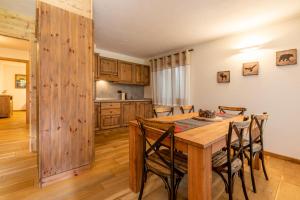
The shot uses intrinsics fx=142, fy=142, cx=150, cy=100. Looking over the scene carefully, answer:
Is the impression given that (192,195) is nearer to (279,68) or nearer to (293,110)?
(293,110)

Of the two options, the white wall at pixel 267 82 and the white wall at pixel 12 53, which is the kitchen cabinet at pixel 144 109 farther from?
the white wall at pixel 12 53

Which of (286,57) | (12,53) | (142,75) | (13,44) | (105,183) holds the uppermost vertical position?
(13,44)

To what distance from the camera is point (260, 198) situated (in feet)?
5.09

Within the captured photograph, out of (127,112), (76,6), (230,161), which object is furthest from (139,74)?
(230,161)

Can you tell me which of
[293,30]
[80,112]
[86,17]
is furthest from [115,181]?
[293,30]

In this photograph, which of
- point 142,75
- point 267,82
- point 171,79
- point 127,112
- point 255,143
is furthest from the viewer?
point 142,75

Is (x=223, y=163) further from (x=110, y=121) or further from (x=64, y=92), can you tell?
(x=110, y=121)

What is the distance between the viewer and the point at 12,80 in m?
7.42

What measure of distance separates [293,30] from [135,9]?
2.68 metres

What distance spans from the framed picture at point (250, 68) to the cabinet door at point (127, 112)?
3044 mm

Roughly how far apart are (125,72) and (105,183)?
3388 millimetres

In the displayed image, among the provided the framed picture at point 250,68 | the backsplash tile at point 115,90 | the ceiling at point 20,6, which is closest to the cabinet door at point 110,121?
the backsplash tile at point 115,90

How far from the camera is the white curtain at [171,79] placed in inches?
153

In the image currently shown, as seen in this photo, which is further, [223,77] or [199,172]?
[223,77]
